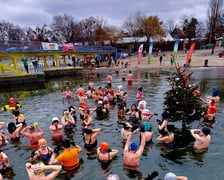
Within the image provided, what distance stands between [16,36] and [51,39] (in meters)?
12.8

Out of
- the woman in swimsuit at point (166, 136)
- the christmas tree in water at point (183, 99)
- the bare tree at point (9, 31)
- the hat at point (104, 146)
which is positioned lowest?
the woman in swimsuit at point (166, 136)

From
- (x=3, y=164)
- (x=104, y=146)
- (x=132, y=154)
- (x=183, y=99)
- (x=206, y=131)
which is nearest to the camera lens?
(x=132, y=154)

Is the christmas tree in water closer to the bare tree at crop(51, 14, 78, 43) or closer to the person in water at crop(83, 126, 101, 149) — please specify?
the person in water at crop(83, 126, 101, 149)

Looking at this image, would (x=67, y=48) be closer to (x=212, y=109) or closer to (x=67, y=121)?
(x=67, y=121)

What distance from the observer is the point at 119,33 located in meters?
61.0

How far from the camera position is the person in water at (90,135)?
7.13m

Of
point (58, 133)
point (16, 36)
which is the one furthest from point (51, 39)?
point (58, 133)

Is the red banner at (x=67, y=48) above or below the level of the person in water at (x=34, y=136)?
above

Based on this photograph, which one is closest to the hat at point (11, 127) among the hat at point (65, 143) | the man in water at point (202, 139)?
the hat at point (65, 143)

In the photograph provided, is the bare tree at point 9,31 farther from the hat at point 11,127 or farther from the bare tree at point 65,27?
the hat at point 11,127

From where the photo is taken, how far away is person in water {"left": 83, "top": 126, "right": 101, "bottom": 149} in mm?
7133

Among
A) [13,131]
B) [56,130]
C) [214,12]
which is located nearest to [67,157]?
[56,130]

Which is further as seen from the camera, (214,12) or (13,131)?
(214,12)

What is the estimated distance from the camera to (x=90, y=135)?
7.34 m
